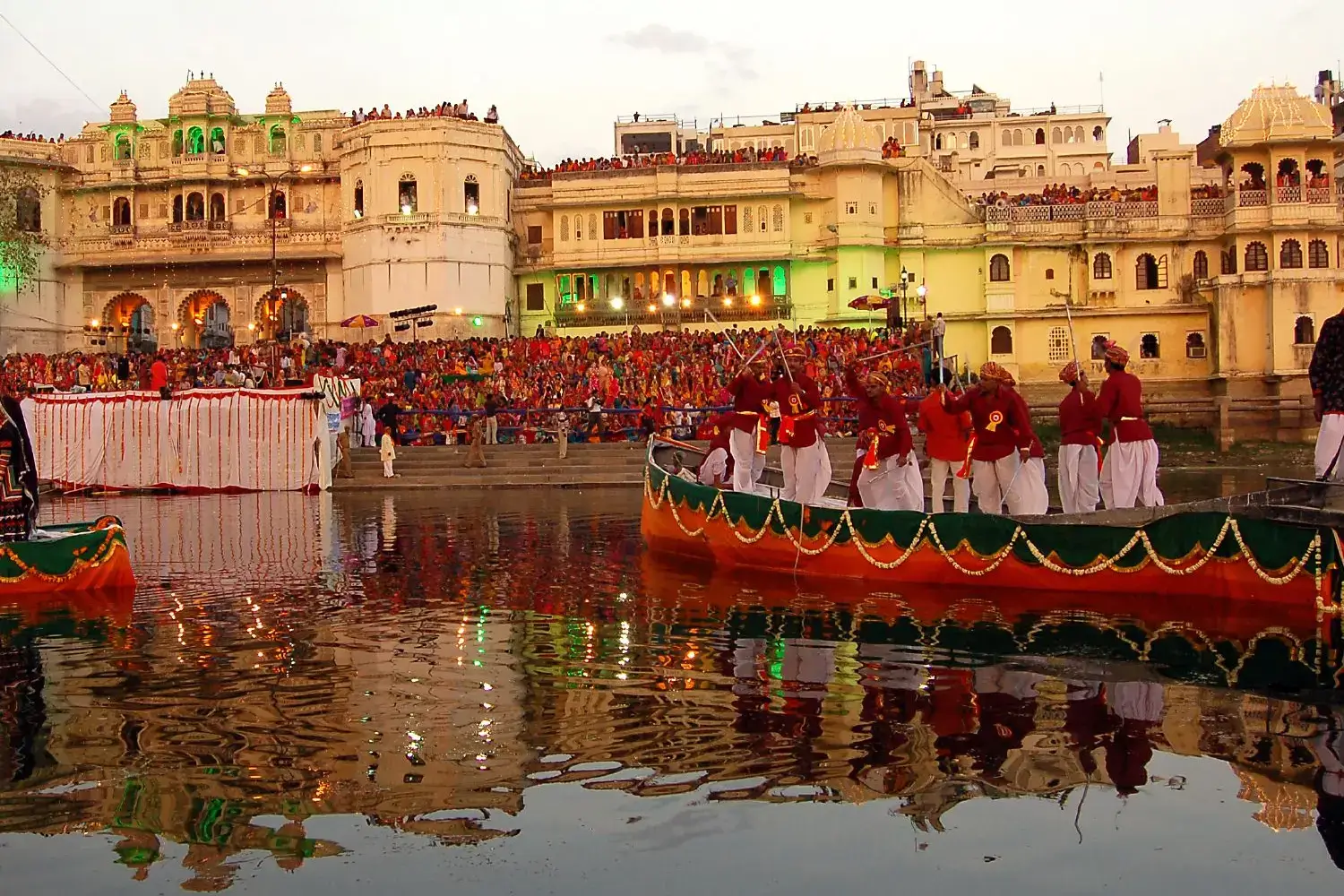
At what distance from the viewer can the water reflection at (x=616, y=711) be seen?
626cm

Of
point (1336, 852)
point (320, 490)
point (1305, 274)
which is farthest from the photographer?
point (1305, 274)

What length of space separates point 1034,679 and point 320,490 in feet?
78.9

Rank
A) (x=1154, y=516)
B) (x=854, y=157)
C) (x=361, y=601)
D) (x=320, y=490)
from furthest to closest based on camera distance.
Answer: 1. (x=854, y=157)
2. (x=320, y=490)
3. (x=361, y=601)
4. (x=1154, y=516)

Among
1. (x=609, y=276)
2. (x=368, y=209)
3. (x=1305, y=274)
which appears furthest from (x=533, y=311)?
(x=1305, y=274)

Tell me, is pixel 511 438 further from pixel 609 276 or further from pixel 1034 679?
pixel 1034 679

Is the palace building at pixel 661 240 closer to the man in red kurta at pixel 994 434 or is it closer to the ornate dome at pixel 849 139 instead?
the ornate dome at pixel 849 139

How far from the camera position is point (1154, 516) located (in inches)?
475

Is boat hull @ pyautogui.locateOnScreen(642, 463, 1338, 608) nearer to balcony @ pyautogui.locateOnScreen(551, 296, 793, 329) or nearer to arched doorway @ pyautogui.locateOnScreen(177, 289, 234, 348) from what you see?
balcony @ pyautogui.locateOnScreen(551, 296, 793, 329)

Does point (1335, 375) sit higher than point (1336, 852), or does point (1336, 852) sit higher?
point (1335, 375)

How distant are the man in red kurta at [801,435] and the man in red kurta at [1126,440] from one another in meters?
3.27

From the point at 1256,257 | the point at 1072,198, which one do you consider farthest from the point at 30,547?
the point at 1072,198

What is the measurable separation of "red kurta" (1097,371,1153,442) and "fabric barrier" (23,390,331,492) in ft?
66.3

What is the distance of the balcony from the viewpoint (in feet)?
168

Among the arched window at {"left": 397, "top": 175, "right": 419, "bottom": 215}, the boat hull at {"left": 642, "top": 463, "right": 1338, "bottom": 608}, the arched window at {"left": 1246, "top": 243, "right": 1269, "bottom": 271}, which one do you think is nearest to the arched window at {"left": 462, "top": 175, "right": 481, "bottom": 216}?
the arched window at {"left": 397, "top": 175, "right": 419, "bottom": 215}
